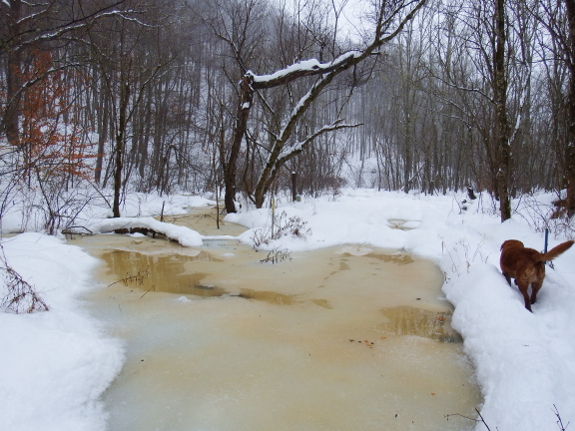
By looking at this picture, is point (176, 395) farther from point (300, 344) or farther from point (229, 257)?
point (229, 257)

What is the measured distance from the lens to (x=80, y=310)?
3.52 m

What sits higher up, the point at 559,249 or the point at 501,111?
the point at 501,111

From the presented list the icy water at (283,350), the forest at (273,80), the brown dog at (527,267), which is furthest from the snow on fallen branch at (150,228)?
the brown dog at (527,267)

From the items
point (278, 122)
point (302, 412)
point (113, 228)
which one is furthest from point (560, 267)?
point (278, 122)

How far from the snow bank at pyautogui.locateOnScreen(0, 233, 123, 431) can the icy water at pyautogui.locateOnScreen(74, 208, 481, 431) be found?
12 cm

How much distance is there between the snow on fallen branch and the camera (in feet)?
23.5

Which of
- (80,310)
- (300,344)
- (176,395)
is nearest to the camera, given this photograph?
(176,395)

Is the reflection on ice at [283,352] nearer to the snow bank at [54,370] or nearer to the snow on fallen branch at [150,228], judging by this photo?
the snow bank at [54,370]

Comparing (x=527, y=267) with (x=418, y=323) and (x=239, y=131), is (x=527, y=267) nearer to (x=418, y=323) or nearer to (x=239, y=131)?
(x=418, y=323)

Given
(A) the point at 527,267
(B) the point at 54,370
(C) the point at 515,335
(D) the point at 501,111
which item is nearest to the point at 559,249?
(A) the point at 527,267

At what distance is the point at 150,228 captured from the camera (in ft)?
25.4

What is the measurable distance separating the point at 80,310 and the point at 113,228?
4936mm

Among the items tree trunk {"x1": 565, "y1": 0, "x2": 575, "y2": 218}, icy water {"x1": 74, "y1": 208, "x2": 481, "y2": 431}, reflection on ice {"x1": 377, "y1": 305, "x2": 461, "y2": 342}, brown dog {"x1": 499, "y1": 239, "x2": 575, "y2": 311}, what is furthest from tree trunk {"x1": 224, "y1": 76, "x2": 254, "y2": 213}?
brown dog {"x1": 499, "y1": 239, "x2": 575, "y2": 311}

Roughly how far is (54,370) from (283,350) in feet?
4.97
